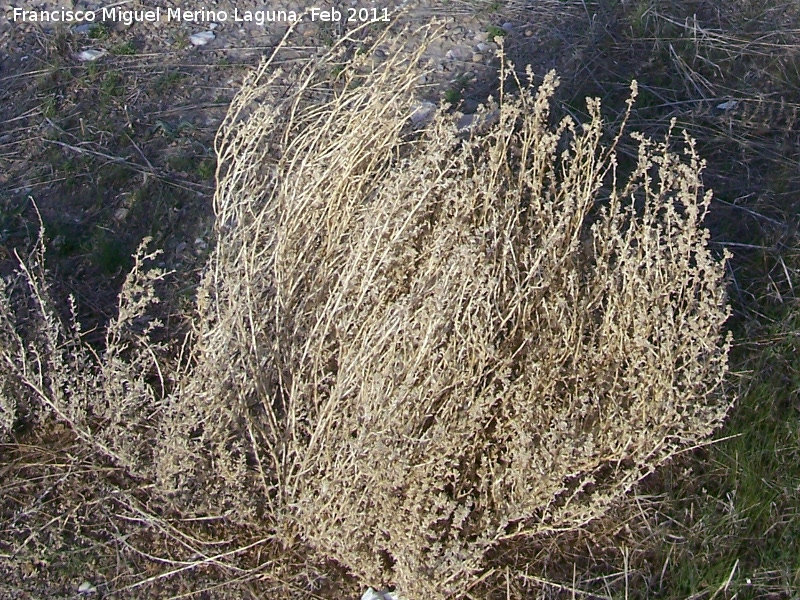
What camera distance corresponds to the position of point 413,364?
1.84 meters

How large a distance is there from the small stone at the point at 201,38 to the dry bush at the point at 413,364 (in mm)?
1438

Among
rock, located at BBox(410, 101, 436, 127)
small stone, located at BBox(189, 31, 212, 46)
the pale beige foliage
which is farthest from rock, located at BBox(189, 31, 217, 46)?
the pale beige foliage

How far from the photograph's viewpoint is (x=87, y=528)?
2.23 metres

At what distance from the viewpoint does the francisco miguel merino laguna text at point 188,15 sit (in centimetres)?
357

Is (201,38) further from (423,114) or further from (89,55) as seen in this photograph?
(423,114)

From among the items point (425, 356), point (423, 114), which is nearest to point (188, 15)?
point (423, 114)

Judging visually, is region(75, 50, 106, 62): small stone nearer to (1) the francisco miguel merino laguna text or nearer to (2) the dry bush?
(1) the francisco miguel merino laguna text

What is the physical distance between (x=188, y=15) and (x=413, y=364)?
7.63 feet

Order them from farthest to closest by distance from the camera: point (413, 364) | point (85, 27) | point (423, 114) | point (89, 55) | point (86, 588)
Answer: point (85, 27) < point (89, 55) < point (423, 114) < point (86, 588) < point (413, 364)

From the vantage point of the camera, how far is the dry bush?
6.24 ft

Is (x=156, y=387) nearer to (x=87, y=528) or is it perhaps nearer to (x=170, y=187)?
(x=87, y=528)

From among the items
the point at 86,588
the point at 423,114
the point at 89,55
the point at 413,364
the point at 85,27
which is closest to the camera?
the point at 413,364

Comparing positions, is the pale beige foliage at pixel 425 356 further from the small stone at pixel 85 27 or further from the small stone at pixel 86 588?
the small stone at pixel 85 27

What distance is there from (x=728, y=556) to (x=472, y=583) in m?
0.62
